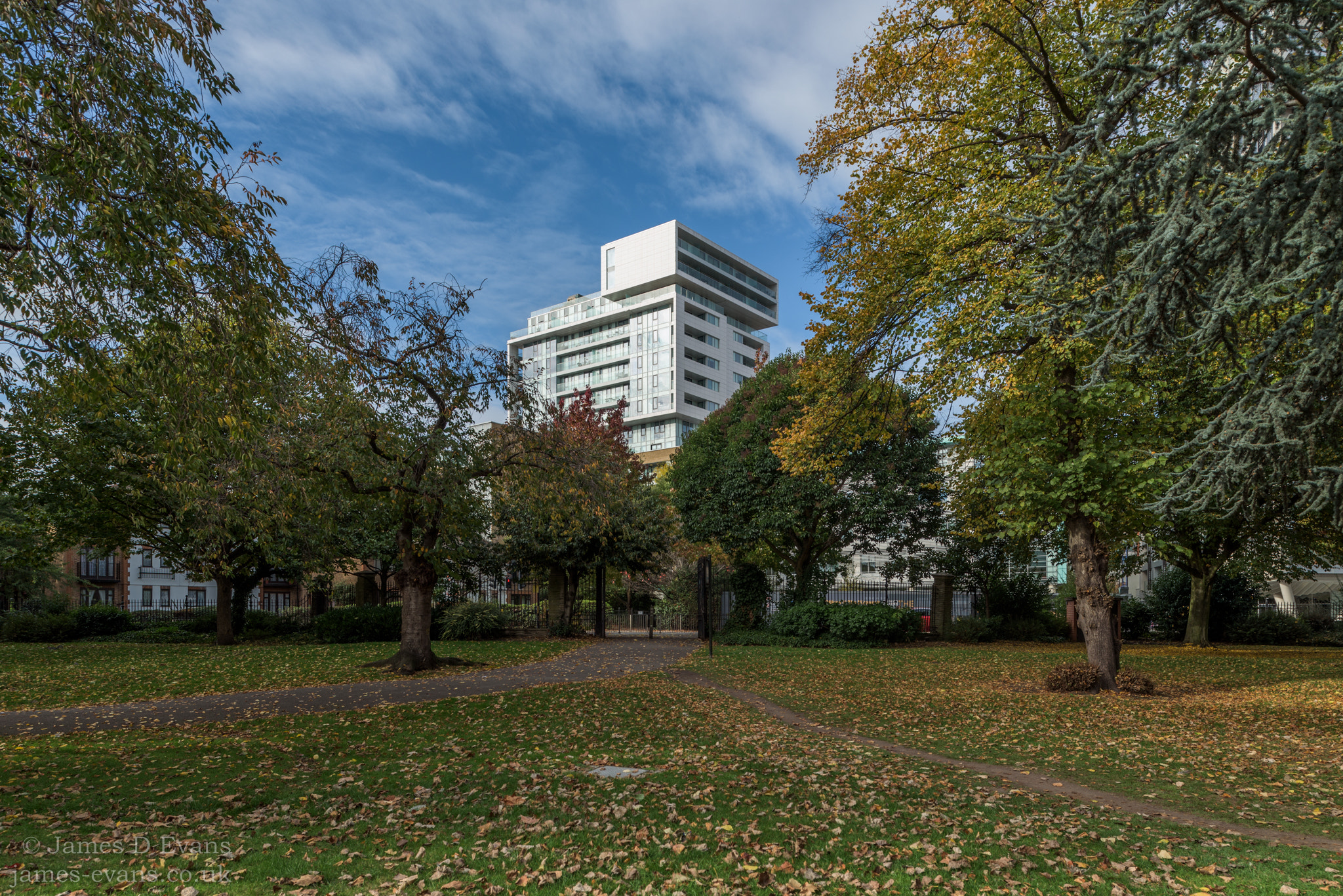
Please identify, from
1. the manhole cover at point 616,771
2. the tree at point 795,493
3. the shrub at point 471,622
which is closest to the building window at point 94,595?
the shrub at point 471,622

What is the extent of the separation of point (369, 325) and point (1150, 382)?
13.9 m

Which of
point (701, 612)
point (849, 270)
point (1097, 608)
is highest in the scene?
point (849, 270)

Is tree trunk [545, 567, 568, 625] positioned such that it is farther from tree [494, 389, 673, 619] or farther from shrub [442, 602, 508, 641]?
shrub [442, 602, 508, 641]

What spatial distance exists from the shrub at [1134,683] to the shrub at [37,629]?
101ft

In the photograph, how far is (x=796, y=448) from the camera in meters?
17.2

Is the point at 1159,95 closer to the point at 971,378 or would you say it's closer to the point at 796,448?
the point at 971,378

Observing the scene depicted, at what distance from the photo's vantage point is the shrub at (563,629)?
86.5ft

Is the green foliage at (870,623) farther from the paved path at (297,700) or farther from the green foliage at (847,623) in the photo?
the paved path at (297,700)

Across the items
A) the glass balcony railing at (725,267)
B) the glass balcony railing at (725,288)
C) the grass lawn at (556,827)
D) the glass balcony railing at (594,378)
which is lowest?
the grass lawn at (556,827)

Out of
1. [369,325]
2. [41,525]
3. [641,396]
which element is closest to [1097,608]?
[369,325]

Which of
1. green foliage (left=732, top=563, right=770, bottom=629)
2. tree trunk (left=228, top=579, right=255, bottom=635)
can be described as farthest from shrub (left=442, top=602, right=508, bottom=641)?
green foliage (left=732, top=563, right=770, bottom=629)

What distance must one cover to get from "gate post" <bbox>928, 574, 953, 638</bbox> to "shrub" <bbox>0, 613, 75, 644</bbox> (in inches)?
1158

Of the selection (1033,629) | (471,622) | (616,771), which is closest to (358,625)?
(471,622)

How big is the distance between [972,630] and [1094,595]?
1316 cm
